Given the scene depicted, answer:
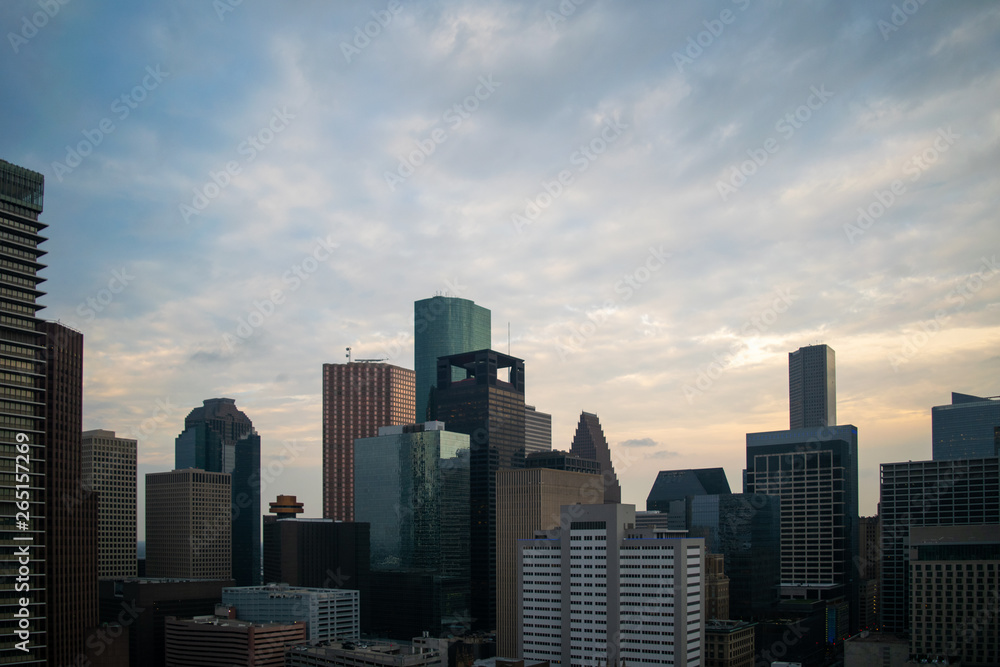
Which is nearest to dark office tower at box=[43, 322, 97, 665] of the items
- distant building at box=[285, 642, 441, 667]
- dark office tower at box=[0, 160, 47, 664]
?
dark office tower at box=[0, 160, 47, 664]

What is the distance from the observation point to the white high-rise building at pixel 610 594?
507ft

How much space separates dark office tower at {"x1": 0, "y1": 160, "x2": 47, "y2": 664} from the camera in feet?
377

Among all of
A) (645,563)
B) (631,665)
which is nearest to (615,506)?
(645,563)

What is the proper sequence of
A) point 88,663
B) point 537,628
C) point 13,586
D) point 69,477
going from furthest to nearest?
1. point 537,628
2. point 88,663
3. point 69,477
4. point 13,586

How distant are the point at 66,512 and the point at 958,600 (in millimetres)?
164190

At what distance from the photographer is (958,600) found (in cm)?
18025

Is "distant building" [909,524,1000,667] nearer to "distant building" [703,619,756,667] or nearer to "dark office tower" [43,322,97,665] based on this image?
"distant building" [703,619,756,667]

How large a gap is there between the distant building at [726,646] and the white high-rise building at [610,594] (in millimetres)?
27903

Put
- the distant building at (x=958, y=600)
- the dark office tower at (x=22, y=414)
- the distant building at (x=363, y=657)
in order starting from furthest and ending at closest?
the distant building at (x=363, y=657) < the distant building at (x=958, y=600) < the dark office tower at (x=22, y=414)

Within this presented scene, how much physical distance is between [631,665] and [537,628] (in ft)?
70.7

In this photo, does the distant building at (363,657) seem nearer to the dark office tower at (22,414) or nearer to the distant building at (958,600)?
the dark office tower at (22,414)

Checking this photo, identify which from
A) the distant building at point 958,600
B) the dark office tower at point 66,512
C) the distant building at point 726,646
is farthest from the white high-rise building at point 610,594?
the dark office tower at point 66,512

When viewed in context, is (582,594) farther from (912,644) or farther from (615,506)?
(912,644)

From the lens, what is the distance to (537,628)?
559 feet
